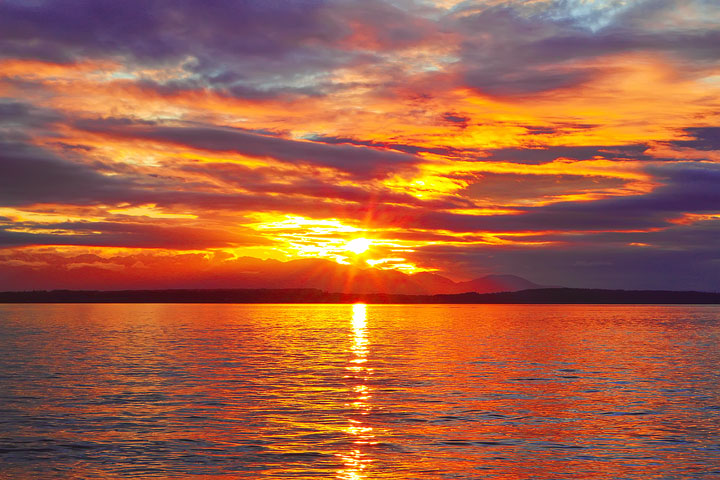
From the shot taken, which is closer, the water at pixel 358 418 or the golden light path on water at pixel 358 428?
the golden light path on water at pixel 358 428

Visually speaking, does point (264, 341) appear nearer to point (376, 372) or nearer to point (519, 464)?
point (376, 372)

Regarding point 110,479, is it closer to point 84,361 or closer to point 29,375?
point 29,375

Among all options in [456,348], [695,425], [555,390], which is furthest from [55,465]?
[456,348]

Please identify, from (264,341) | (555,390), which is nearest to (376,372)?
(555,390)

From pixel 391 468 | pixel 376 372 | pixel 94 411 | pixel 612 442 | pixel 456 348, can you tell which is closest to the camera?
pixel 391 468

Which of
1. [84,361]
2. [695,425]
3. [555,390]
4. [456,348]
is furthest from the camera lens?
[456,348]

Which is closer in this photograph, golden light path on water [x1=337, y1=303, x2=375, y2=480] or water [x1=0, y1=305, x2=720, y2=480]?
golden light path on water [x1=337, y1=303, x2=375, y2=480]

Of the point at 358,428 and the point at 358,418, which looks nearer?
the point at 358,428

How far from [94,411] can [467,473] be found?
2289cm

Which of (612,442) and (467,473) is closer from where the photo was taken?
(467,473)

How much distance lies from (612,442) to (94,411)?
27.5 meters

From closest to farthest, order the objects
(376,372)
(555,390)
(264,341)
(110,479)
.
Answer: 1. (110,479)
2. (555,390)
3. (376,372)
4. (264,341)

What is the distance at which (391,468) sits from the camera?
27.8m

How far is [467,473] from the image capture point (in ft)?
89.5
